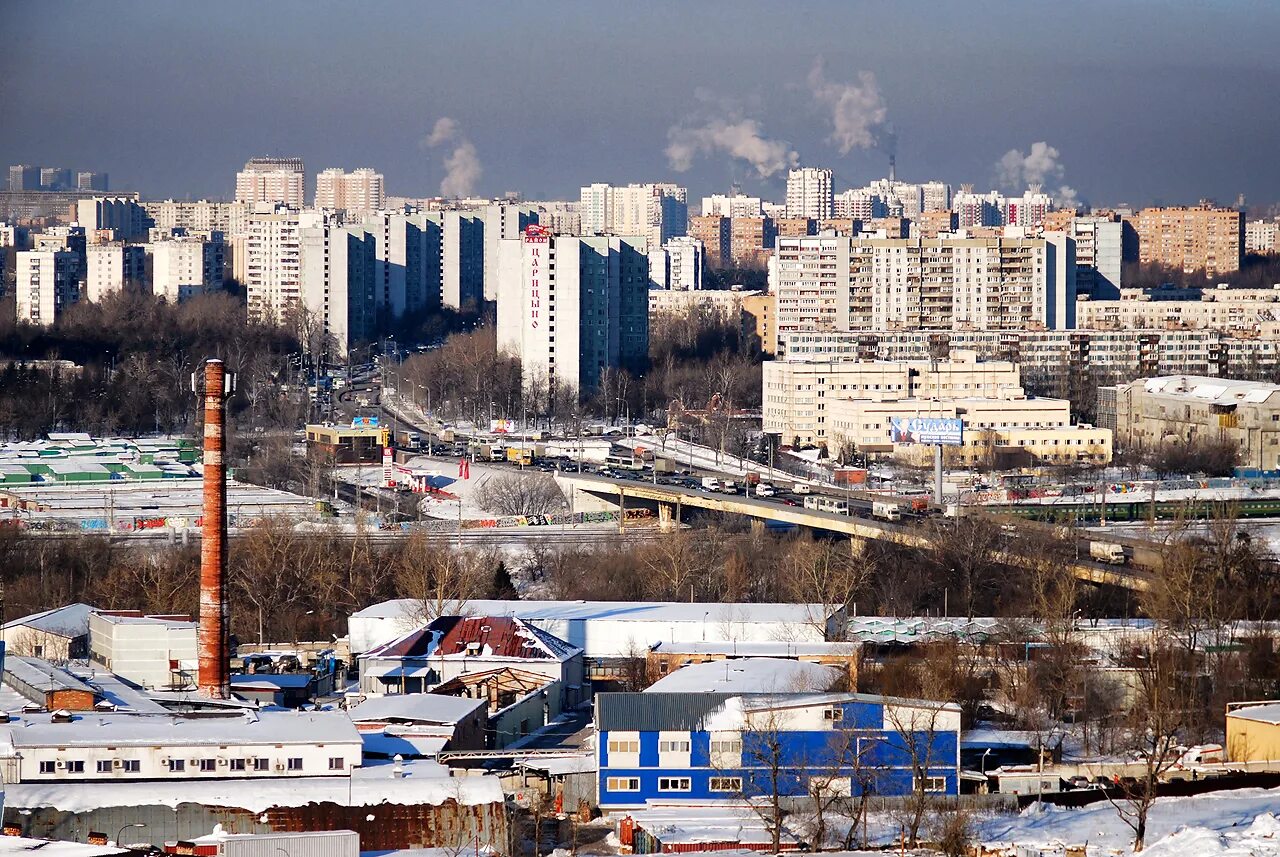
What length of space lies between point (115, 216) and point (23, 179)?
83.6 feet

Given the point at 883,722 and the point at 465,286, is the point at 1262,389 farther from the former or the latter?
the point at 465,286

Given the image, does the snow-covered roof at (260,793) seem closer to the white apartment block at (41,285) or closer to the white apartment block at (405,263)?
the white apartment block at (41,285)

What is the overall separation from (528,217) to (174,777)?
3741 cm

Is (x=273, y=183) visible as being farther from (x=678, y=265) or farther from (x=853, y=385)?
(x=853, y=385)

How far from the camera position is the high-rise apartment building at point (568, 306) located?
29.0 m

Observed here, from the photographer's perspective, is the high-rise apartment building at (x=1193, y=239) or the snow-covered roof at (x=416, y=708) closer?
the snow-covered roof at (x=416, y=708)

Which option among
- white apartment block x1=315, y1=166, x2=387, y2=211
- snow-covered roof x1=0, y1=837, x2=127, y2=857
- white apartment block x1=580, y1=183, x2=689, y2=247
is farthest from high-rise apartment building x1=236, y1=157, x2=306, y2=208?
snow-covered roof x1=0, y1=837, x2=127, y2=857

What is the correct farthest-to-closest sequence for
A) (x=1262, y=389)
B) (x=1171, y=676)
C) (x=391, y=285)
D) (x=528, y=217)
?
(x=528, y=217)
(x=391, y=285)
(x=1262, y=389)
(x=1171, y=676)

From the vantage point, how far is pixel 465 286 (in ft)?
144

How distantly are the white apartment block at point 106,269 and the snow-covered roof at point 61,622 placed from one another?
96.7 ft

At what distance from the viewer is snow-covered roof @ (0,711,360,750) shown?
8.96 meters

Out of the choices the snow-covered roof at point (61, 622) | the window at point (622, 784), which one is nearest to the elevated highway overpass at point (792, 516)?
the window at point (622, 784)

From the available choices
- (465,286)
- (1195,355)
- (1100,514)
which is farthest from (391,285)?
(1100,514)

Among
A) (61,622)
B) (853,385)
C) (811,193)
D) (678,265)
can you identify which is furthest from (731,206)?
(61,622)
